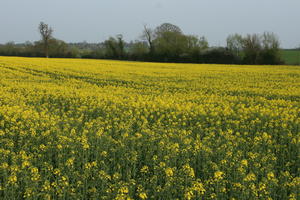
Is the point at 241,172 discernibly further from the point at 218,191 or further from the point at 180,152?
the point at 180,152

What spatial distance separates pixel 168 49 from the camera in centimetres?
6500

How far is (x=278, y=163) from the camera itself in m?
7.04

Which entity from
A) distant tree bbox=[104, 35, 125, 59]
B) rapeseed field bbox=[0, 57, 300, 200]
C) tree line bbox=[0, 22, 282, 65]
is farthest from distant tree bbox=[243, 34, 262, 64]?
rapeseed field bbox=[0, 57, 300, 200]

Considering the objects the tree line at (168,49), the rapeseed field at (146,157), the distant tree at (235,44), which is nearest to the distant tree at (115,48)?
the tree line at (168,49)

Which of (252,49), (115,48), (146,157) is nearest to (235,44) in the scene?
(252,49)

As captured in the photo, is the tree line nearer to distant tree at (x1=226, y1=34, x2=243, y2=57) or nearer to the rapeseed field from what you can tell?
distant tree at (x1=226, y1=34, x2=243, y2=57)

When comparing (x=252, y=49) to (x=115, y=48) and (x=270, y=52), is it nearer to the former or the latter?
(x=270, y=52)

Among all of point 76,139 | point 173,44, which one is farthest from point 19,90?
point 173,44

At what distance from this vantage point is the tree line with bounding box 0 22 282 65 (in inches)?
2209

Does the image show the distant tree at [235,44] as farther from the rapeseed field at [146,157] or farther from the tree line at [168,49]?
the rapeseed field at [146,157]

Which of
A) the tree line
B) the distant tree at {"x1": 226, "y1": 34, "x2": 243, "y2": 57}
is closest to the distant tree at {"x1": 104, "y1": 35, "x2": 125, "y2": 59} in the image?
the tree line

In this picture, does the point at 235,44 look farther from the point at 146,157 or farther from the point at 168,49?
the point at 146,157

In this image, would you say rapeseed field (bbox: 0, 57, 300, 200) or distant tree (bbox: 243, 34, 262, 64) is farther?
distant tree (bbox: 243, 34, 262, 64)

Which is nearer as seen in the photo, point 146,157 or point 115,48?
point 146,157
